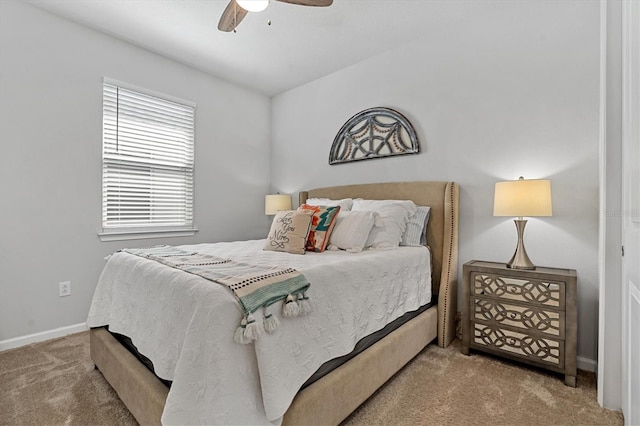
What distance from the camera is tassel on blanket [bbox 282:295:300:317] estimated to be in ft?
3.95

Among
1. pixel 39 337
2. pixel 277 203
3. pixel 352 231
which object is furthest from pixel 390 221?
pixel 39 337

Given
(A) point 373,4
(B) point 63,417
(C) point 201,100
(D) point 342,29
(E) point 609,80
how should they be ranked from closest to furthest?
(B) point 63,417 → (E) point 609,80 → (A) point 373,4 → (D) point 342,29 → (C) point 201,100

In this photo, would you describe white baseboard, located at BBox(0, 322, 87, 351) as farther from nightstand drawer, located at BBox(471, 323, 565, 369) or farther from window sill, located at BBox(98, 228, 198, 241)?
nightstand drawer, located at BBox(471, 323, 565, 369)

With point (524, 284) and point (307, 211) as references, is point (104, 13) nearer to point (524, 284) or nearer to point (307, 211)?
point (307, 211)

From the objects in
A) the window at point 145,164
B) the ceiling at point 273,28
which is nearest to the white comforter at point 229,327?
the window at point 145,164

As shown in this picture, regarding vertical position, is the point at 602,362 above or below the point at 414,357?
above

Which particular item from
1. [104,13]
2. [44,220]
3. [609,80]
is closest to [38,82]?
[104,13]

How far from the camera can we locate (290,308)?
1.21 m

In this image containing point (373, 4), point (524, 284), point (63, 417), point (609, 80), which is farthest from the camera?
point (373, 4)

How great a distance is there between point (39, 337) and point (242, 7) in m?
2.91

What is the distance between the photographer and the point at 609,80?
1643 millimetres

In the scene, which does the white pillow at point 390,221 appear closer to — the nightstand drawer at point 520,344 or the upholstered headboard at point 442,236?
the upholstered headboard at point 442,236

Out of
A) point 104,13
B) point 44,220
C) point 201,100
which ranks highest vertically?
point 104,13

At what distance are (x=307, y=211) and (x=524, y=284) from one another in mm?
1566
